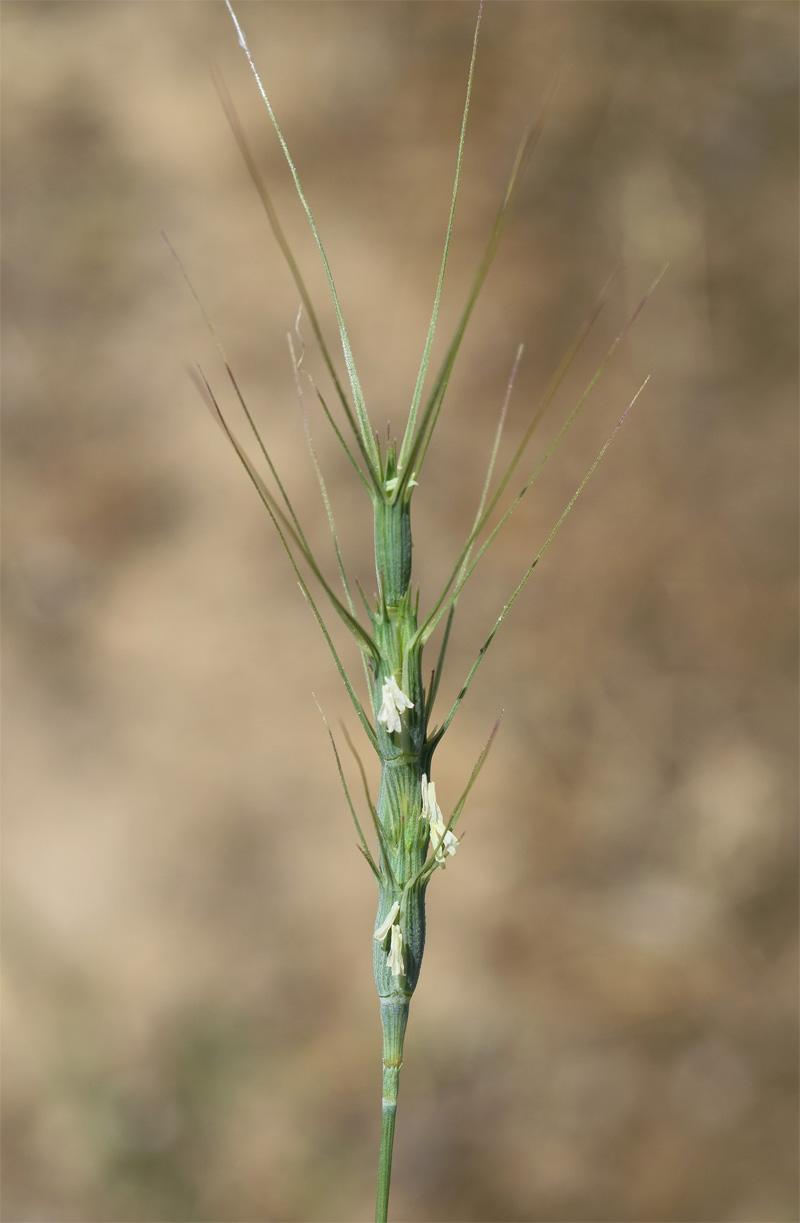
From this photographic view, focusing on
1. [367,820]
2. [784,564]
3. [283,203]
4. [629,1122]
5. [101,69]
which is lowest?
[629,1122]

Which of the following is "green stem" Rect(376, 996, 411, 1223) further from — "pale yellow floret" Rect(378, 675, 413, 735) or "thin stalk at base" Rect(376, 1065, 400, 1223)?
"pale yellow floret" Rect(378, 675, 413, 735)

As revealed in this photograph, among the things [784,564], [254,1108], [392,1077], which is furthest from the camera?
[784,564]

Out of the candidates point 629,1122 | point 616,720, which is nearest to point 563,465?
point 616,720

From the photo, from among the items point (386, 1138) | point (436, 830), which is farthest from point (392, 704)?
point (386, 1138)

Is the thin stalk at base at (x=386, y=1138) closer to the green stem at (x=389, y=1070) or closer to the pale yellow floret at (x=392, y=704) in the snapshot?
the green stem at (x=389, y=1070)

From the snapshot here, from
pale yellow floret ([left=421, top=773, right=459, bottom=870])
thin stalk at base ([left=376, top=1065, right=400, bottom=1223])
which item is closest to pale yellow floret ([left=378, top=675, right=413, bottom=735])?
pale yellow floret ([left=421, top=773, right=459, bottom=870])

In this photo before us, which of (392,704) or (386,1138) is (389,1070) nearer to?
(386,1138)

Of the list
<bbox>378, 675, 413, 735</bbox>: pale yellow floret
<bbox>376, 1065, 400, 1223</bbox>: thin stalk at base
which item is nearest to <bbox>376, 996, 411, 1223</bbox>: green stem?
<bbox>376, 1065, 400, 1223</bbox>: thin stalk at base

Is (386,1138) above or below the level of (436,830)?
below

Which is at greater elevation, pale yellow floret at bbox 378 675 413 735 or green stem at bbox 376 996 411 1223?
pale yellow floret at bbox 378 675 413 735

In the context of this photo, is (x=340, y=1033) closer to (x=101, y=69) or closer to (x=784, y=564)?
(x=784, y=564)

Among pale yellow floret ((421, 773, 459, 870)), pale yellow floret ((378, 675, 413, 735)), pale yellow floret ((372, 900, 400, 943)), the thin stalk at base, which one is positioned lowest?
the thin stalk at base
